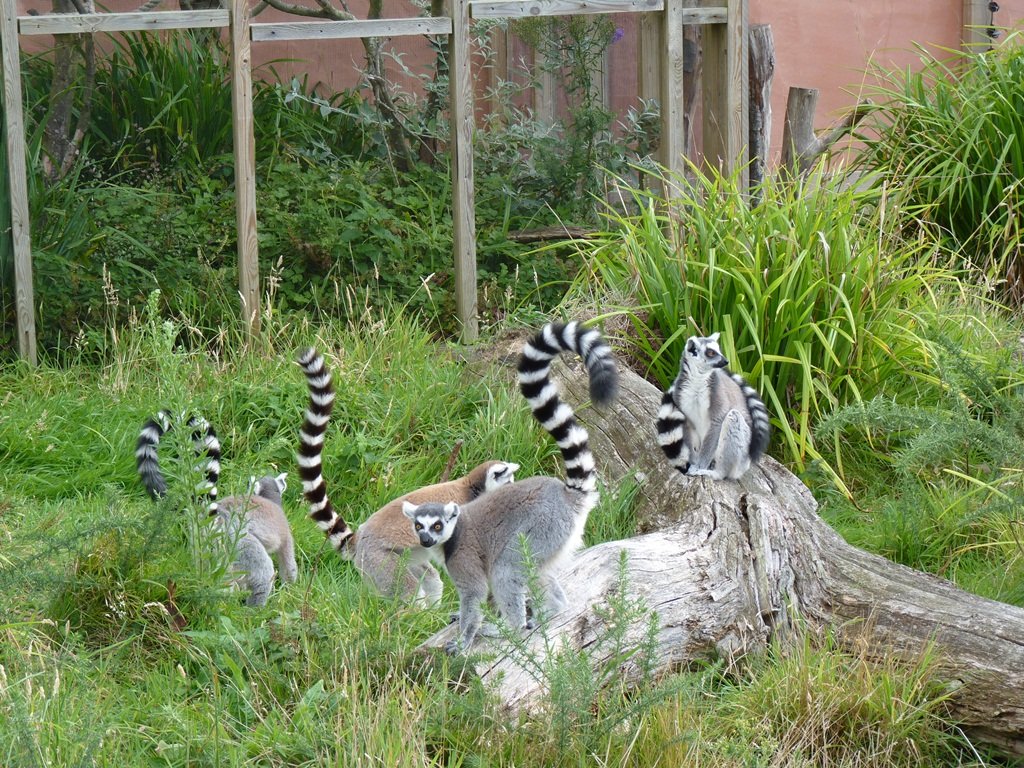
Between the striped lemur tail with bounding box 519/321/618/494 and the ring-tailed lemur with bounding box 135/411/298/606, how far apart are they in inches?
40.5

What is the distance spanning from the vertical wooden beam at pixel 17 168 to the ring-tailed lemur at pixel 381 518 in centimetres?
274

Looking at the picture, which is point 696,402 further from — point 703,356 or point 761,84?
point 761,84

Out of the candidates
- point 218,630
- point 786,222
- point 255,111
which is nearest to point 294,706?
point 218,630

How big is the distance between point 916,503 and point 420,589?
2.12m

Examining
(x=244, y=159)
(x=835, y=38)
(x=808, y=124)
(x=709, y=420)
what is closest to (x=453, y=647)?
(x=709, y=420)

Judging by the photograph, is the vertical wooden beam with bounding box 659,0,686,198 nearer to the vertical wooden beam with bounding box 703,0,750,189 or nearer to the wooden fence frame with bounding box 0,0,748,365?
the wooden fence frame with bounding box 0,0,748,365

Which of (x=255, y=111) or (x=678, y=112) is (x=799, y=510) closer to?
(x=678, y=112)

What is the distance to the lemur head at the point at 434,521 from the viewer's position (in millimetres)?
3766

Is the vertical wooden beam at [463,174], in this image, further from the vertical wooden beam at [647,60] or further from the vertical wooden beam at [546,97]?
the vertical wooden beam at [546,97]

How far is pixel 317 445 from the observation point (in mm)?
4648

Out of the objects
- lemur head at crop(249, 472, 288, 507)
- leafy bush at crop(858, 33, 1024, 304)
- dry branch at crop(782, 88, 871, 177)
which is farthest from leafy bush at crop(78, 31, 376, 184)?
lemur head at crop(249, 472, 288, 507)

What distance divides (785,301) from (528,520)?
2388 mm

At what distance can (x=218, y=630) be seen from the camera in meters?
3.91

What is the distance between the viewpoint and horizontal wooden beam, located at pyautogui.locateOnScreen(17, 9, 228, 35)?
6.62 metres
